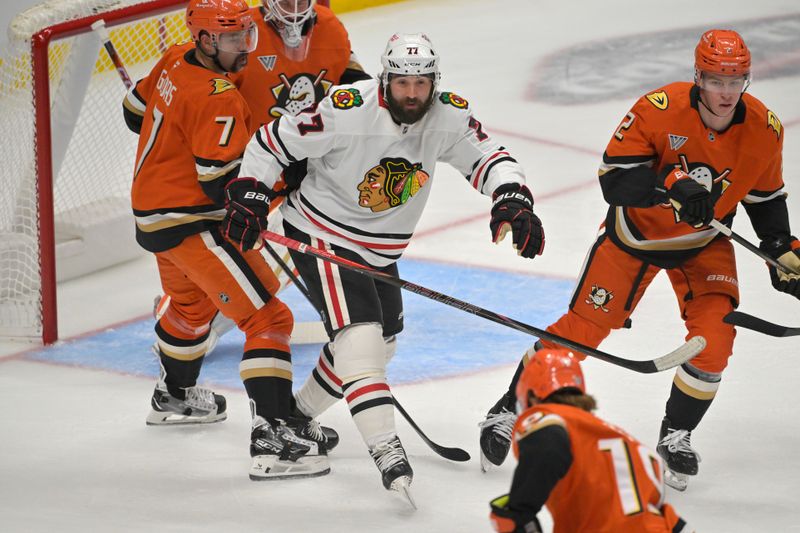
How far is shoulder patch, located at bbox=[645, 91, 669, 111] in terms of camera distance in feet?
11.1

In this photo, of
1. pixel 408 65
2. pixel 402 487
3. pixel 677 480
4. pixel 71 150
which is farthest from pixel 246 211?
pixel 71 150

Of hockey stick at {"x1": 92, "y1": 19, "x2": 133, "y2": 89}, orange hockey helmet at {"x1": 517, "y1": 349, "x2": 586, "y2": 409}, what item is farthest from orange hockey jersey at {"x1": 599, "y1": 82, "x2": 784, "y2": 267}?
hockey stick at {"x1": 92, "y1": 19, "x2": 133, "y2": 89}

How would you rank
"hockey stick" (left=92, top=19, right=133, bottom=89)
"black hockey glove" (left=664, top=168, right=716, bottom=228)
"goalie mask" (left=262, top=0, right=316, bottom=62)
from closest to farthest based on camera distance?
"black hockey glove" (left=664, top=168, right=716, bottom=228) → "goalie mask" (left=262, top=0, right=316, bottom=62) → "hockey stick" (left=92, top=19, right=133, bottom=89)

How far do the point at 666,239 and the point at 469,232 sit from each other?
214 centimetres

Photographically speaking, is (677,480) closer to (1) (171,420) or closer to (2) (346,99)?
(2) (346,99)

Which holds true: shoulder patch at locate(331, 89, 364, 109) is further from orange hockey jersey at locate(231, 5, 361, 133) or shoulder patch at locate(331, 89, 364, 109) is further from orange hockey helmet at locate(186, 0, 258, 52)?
orange hockey jersey at locate(231, 5, 361, 133)

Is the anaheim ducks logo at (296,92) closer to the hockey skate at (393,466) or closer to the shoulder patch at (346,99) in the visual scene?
the shoulder patch at (346,99)

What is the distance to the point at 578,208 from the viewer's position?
229 inches

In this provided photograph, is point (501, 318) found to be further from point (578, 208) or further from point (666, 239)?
point (578, 208)

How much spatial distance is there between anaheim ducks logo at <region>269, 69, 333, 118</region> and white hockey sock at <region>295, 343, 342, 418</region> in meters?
0.76

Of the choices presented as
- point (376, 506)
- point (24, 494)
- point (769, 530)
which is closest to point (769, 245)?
point (769, 530)

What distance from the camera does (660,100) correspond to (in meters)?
3.38

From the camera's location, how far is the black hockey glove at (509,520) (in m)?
2.22

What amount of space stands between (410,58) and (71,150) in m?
2.26
